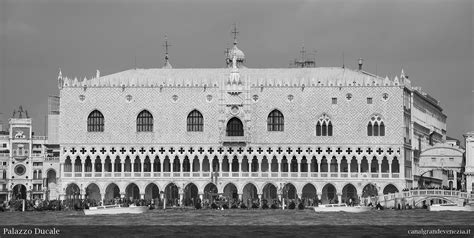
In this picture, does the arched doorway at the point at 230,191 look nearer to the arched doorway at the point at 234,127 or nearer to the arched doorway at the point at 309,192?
the arched doorway at the point at 234,127

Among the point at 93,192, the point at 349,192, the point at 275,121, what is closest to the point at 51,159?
the point at 93,192

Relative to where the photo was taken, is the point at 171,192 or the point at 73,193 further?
the point at 171,192

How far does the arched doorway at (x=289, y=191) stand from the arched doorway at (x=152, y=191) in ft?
34.6

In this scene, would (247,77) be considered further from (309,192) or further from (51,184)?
(51,184)

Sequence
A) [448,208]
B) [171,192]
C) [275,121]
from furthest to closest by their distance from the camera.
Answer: [171,192] → [275,121] → [448,208]

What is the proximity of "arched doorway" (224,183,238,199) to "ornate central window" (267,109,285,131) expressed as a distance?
5.87m


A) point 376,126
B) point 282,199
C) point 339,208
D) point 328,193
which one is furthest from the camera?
point 328,193

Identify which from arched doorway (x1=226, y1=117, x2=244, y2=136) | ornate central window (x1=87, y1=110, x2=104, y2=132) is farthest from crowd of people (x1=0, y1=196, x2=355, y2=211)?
ornate central window (x1=87, y1=110, x2=104, y2=132)

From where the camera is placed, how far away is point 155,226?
8462 cm

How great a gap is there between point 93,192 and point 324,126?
19675 millimetres

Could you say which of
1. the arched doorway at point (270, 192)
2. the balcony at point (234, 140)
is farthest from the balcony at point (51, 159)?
the arched doorway at point (270, 192)

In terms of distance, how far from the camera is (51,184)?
137875 mm

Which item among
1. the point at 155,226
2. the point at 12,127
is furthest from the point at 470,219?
the point at 12,127

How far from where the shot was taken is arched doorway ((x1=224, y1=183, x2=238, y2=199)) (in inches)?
4926
